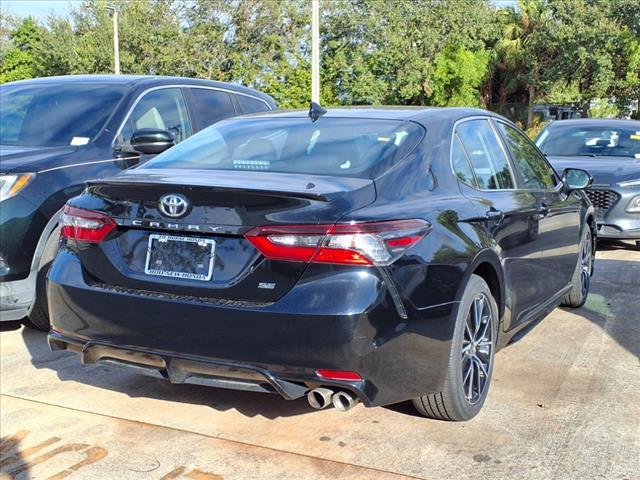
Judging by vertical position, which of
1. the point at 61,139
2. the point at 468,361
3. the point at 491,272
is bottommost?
the point at 468,361

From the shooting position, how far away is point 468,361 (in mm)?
3760

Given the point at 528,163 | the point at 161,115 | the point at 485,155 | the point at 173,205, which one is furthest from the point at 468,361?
the point at 161,115

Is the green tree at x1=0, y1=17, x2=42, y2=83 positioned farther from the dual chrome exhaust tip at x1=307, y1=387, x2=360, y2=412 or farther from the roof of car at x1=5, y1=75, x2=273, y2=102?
the dual chrome exhaust tip at x1=307, y1=387, x2=360, y2=412

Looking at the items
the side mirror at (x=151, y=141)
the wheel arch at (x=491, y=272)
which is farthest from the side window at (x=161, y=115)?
the wheel arch at (x=491, y=272)

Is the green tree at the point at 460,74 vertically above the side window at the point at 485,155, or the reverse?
the side window at the point at 485,155

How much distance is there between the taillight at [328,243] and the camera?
3041mm

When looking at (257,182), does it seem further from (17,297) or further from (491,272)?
(17,297)

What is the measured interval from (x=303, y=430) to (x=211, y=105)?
3.93m

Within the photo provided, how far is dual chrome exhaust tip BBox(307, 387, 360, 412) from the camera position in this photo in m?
3.16

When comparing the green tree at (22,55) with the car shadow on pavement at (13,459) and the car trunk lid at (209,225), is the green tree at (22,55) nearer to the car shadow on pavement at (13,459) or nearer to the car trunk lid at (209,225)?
the car shadow on pavement at (13,459)

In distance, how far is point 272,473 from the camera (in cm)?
328

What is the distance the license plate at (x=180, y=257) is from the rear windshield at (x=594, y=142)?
24.7 ft

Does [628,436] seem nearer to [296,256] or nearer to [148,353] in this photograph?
[296,256]

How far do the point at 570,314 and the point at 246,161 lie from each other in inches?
132
